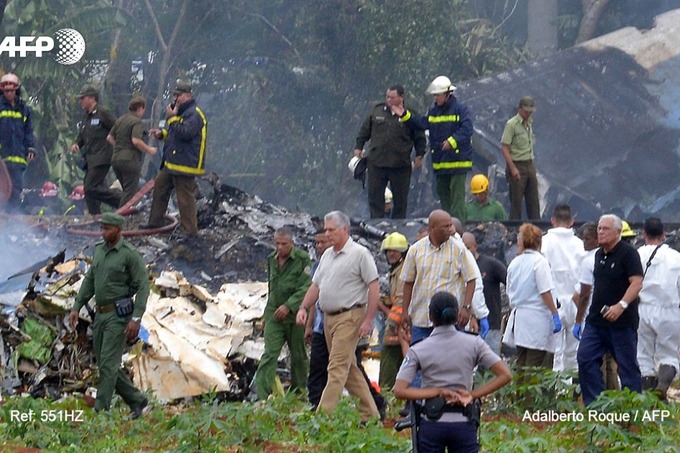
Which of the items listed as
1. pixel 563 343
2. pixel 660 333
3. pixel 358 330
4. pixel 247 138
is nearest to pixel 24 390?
pixel 358 330

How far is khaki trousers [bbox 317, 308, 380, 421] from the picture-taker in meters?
10.8

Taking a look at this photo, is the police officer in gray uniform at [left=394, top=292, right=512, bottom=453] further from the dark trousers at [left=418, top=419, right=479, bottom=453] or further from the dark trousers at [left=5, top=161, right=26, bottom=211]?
the dark trousers at [left=5, top=161, right=26, bottom=211]

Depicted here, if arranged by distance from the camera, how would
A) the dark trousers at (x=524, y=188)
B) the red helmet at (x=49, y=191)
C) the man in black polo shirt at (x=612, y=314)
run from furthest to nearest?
the red helmet at (x=49, y=191) → the dark trousers at (x=524, y=188) → the man in black polo shirt at (x=612, y=314)

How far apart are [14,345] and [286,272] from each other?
2.91 metres

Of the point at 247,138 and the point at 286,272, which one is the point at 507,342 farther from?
the point at 247,138

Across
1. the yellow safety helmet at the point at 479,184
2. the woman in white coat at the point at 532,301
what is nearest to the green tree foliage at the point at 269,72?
the yellow safety helmet at the point at 479,184

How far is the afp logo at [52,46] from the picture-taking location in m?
27.9

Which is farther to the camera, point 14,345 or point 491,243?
point 491,243

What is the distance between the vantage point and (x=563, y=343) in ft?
41.4

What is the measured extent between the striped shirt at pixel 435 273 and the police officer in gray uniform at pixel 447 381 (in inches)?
119

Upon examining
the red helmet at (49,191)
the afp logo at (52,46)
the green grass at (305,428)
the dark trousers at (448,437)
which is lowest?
the red helmet at (49,191)

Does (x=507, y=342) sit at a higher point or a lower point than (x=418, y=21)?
lower

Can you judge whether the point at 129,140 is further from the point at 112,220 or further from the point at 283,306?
the point at 283,306

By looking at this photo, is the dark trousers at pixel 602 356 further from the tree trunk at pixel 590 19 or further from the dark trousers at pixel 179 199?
the tree trunk at pixel 590 19
